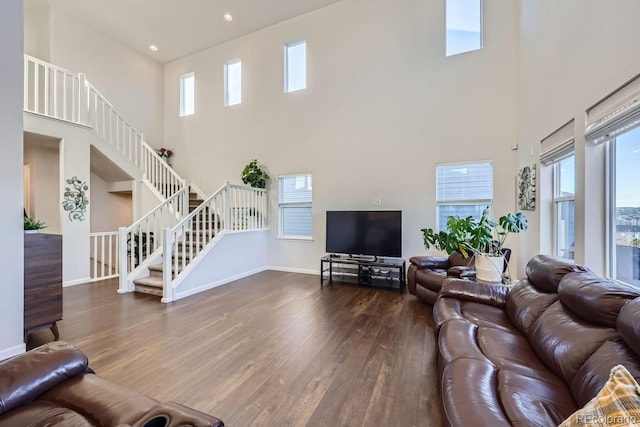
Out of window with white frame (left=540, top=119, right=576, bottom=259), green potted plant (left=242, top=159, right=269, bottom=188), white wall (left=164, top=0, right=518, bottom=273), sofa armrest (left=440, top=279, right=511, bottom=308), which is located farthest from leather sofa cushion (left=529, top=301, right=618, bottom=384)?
green potted plant (left=242, top=159, right=269, bottom=188)

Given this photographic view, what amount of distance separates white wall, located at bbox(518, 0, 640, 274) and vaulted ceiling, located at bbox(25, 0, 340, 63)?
13.5ft

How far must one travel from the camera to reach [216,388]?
6.89 feet

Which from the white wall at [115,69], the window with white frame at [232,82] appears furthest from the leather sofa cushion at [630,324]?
the white wall at [115,69]

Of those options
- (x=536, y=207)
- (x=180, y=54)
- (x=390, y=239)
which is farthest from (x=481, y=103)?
(x=180, y=54)

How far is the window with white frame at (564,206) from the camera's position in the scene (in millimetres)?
3057

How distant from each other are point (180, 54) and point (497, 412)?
31.0 feet

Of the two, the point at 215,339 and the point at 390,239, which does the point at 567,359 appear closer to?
the point at 215,339

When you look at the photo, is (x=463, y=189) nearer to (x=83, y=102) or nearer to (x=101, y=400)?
(x=101, y=400)

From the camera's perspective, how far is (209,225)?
4992 millimetres

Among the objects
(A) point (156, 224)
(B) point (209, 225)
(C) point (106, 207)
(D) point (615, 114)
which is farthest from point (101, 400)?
(C) point (106, 207)

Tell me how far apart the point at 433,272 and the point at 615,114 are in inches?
98.7

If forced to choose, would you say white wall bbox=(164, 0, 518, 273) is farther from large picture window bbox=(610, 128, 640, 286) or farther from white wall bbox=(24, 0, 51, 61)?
white wall bbox=(24, 0, 51, 61)

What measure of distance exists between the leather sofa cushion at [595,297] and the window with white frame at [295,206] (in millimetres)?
4633

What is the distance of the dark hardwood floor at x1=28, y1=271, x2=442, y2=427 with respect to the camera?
74.8 inches
